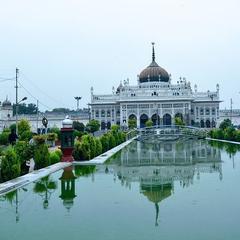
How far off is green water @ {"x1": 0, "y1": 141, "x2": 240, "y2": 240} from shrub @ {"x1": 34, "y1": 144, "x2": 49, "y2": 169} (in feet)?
6.68

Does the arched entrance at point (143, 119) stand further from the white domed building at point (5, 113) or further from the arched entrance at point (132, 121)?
the white domed building at point (5, 113)

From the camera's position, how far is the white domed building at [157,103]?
2616 inches

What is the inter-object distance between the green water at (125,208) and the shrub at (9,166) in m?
0.68

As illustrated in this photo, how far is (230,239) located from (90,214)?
2.11 meters

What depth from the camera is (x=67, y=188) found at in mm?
8695

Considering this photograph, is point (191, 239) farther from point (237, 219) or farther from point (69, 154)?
point (69, 154)

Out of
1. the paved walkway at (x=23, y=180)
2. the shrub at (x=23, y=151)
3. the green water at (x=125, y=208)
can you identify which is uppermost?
the shrub at (x=23, y=151)

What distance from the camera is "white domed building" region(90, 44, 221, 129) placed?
2616 inches

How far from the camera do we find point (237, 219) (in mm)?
5715

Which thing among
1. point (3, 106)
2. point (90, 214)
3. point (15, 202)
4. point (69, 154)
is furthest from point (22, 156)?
point (3, 106)

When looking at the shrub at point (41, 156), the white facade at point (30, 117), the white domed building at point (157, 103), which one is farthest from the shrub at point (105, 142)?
the white domed building at point (157, 103)

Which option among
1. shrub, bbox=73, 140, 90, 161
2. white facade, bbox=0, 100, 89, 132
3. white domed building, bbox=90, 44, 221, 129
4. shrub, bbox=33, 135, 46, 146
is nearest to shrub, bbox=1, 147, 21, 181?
shrub, bbox=33, 135, 46, 146

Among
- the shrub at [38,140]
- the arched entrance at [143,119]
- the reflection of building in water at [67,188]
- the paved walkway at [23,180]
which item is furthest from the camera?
the arched entrance at [143,119]

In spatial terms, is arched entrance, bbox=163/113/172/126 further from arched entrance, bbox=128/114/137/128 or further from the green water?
the green water
